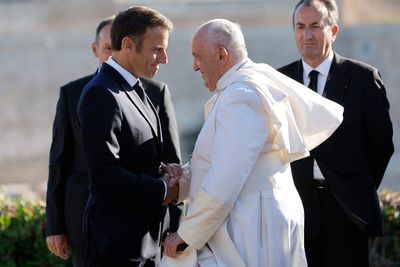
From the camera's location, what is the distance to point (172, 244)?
14.7ft

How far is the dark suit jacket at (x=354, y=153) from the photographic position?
5.54m

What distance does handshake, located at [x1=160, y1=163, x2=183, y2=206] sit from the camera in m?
4.55

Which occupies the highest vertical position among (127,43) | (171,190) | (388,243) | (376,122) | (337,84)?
(127,43)

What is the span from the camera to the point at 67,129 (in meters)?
5.33

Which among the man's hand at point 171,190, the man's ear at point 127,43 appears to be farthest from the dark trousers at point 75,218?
the man's ear at point 127,43

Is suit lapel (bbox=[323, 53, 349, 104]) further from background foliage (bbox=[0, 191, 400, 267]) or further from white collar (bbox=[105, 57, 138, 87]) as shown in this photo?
background foliage (bbox=[0, 191, 400, 267])

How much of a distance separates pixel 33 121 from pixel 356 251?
54.6 ft

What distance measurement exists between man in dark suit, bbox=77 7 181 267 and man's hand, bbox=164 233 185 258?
72mm

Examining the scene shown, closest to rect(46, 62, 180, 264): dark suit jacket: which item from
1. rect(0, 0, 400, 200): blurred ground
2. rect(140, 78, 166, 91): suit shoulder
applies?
rect(140, 78, 166, 91): suit shoulder

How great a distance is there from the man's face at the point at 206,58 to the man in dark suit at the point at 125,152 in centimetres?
16

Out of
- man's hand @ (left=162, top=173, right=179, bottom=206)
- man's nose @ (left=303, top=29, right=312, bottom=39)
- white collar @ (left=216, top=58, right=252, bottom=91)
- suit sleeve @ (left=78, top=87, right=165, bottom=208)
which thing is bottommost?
man's hand @ (left=162, top=173, right=179, bottom=206)

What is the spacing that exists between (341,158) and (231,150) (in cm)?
145

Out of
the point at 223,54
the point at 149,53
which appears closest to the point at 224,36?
the point at 223,54

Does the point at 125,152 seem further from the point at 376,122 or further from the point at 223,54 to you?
the point at 376,122
